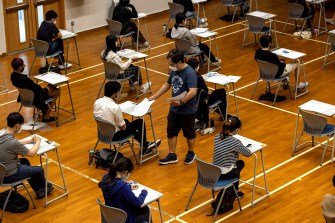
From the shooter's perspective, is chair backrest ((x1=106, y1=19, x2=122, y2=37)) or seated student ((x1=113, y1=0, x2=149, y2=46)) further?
seated student ((x1=113, y1=0, x2=149, y2=46))

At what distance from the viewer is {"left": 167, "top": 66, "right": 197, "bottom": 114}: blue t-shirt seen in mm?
10875

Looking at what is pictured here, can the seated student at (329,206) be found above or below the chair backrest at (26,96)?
below

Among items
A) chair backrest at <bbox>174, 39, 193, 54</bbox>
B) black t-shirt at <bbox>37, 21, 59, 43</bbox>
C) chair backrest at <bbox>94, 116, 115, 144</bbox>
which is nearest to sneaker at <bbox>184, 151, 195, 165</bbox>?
chair backrest at <bbox>94, 116, 115, 144</bbox>

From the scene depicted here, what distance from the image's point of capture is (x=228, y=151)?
9609 millimetres

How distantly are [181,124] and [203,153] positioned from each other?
82cm

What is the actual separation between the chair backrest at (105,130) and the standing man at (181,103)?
964 mm

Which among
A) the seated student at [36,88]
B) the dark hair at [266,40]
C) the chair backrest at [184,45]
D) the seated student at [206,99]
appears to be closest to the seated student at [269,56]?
the dark hair at [266,40]

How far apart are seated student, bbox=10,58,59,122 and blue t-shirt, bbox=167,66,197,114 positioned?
266 centimetres

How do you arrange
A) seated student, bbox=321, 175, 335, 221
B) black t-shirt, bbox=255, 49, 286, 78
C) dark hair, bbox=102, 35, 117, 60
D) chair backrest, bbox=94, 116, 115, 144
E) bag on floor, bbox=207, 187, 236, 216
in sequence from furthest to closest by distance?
black t-shirt, bbox=255, 49, 286, 78 → dark hair, bbox=102, 35, 117, 60 → chair backrest, bbox=94, 116, 115, 144 → bag on floor, bbox=207, 187, 236, 216 → seated student, bbox=321, 175, 335, 221

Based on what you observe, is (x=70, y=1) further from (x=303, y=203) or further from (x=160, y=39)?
(x=303, y=203)

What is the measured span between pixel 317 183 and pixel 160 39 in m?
7.62

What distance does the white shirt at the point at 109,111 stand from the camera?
35.3ft

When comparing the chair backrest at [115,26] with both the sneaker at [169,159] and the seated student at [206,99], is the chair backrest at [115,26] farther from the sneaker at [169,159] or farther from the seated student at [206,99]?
the sneaker at [169,159]

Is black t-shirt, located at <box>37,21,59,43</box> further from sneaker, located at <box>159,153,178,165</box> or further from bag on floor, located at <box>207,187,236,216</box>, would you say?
bag on floor, located at <box>207,187,236,216</box>
